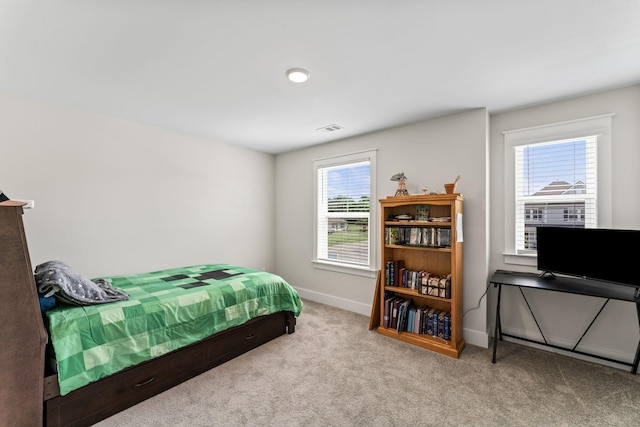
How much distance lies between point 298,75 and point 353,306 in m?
2.94

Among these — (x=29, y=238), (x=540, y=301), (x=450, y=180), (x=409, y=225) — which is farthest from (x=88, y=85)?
(x=540, y=301)

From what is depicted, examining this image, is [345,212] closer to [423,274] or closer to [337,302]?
[337,302]

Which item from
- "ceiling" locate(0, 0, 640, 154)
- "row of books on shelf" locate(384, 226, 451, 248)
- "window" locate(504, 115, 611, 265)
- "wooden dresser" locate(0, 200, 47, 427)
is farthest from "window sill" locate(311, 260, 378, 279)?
"wooden dresser" locate(0, 200, 47, 427)

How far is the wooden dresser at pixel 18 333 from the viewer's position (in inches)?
56.7

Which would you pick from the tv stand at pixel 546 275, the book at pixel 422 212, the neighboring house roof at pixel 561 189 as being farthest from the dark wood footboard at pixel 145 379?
the neighboring house roof at pixel 561 189

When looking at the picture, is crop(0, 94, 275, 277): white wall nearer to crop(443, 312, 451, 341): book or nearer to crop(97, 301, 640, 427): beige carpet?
crop(97, 301, 640, 427): beige carpet

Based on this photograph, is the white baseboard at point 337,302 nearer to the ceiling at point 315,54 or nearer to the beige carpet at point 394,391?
the beige carpet at point 394,391

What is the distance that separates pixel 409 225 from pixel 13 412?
3.22 metres

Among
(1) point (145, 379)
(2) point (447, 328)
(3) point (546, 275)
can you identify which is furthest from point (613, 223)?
(1) point (145, 379)

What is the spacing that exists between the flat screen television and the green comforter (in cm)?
252

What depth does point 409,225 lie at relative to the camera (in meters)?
3.04

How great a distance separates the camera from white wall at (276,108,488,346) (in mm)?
2807

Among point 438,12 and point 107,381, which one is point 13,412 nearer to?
point 107,381

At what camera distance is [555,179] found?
8.73ft
